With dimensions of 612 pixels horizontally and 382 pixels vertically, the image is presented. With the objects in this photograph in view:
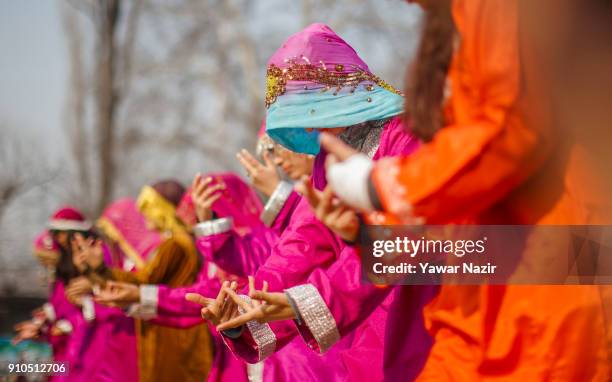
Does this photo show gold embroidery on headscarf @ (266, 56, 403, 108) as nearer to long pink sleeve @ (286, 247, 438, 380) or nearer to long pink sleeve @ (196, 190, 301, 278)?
long pink sleeve @ (286, 247, 438, 380)

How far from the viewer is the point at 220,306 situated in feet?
8.72

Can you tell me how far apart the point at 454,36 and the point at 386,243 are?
524 millimetres

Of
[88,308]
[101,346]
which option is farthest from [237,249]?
[101,346]

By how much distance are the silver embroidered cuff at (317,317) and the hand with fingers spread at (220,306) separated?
315mm

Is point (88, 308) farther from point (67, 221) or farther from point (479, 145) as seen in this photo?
point (479, 145)

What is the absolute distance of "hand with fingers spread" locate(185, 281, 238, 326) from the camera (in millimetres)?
2652

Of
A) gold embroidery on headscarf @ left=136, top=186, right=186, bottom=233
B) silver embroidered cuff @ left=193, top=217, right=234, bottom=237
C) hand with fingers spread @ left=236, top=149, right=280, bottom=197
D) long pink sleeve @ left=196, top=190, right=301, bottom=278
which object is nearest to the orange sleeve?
hand with fingers spread @ left=236, top=149, right=280, bottom=197

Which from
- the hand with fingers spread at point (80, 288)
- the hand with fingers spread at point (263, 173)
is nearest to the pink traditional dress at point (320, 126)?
the hand with fingers spread at point (263, 173)

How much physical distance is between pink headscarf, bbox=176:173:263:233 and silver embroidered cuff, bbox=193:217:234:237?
13 centimetres

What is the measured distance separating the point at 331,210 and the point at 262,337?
823mm

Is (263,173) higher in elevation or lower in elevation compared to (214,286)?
higher

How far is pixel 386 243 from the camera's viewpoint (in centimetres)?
216

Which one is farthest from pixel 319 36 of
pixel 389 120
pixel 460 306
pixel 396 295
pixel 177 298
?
pixel 177 298

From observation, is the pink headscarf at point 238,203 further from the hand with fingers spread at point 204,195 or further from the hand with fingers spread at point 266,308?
the hand with fingers spread at point 266,308
